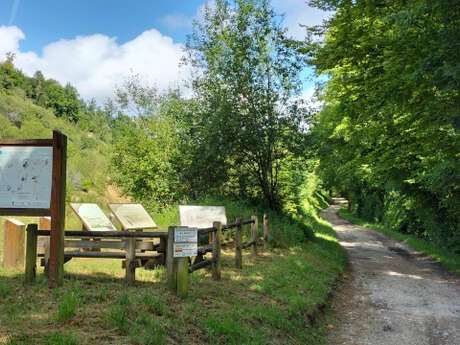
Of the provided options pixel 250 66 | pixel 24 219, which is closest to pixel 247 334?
pixel 250 66

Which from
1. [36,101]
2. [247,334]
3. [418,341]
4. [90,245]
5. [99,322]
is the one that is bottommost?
[418,341]

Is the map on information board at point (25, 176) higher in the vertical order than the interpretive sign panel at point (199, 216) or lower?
higher

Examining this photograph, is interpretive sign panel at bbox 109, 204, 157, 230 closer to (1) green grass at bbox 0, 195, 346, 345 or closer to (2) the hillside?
(1) green grass at bbox 0, 195, 346, 345

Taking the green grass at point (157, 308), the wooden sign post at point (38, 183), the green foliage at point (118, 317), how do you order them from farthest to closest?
the wooden sign post at point (38, 183) < the green foliage at point (118, 317) < the green grass at point (157, 308)

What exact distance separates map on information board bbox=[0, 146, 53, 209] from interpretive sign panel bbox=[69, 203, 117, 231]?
3275mm

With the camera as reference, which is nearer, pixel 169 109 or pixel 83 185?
pixel 169 109

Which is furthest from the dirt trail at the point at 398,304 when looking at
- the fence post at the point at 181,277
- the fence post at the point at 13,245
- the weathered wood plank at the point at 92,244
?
the fence post at the point at 13,245

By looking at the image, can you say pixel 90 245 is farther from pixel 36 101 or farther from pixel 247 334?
pixel 36 101

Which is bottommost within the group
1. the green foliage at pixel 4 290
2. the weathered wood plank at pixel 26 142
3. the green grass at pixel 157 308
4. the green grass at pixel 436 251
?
the green grass at pixel 436 251

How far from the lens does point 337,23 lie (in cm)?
1105

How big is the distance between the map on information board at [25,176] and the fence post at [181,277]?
2.17m

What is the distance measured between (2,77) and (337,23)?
84.2 m

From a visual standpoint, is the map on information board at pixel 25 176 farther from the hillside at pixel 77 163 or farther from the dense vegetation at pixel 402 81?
the hillside at pixel 77 163

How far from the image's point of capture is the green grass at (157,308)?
4098mm
